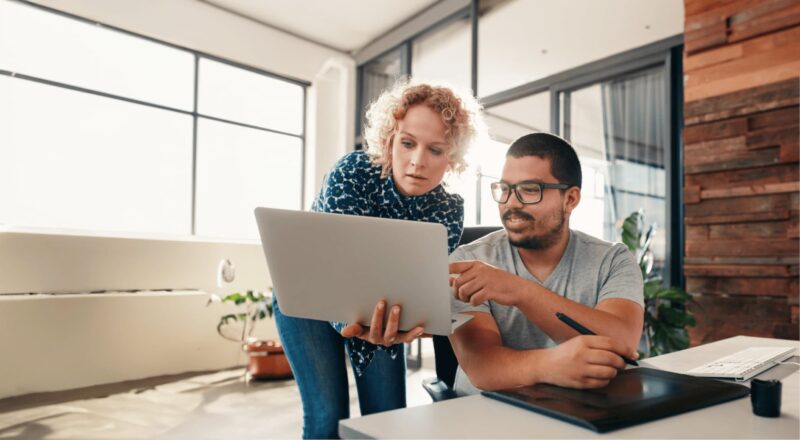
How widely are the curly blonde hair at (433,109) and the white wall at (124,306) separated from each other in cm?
307

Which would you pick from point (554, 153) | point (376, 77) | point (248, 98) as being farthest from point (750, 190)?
point (248, 98)

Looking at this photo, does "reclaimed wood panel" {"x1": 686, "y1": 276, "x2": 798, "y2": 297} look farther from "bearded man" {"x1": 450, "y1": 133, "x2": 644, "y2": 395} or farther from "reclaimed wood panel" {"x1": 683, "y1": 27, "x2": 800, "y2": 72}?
"bearded man" {"x1": 450, "y1": 133, "x2": 644, "y2": 395}

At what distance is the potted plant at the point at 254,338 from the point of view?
4.02 m

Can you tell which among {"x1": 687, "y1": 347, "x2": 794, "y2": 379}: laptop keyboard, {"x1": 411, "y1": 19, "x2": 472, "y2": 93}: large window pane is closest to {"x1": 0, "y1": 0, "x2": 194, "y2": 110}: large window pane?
{"x1": 411, "y1": 19, "x2": 472, "y2": 93}: large window pane

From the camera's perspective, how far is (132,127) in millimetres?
4434

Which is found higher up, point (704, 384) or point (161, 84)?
point (161, 84)

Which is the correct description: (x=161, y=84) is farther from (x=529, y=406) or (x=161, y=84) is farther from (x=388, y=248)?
(x=529, y=406)

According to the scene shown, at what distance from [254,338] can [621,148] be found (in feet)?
10.4

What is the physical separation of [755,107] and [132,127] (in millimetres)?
4256

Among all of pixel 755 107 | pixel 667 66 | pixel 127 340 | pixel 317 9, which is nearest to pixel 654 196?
pixel 667 66

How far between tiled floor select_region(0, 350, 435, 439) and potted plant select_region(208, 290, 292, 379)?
0.11 m

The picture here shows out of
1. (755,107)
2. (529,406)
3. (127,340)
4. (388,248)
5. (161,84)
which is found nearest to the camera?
(529,406)

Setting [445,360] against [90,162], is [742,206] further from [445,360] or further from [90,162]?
[90,162]

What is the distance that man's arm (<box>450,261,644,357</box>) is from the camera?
1.00m
